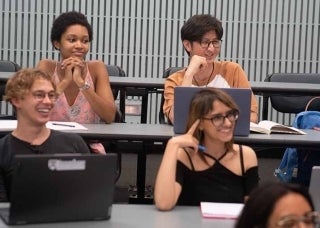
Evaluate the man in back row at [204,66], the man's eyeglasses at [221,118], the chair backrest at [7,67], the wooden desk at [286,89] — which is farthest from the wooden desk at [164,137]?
the chair backrest at [7,67]

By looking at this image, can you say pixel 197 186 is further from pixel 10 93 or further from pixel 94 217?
pixel 10 93

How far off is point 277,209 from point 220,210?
3.25 ft

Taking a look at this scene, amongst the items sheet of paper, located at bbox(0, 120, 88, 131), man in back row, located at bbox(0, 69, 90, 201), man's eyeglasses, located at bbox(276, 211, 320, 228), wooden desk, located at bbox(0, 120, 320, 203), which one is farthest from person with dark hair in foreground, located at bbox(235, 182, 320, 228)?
sheet of paper, located at bbox(0, 120, 88, 131)

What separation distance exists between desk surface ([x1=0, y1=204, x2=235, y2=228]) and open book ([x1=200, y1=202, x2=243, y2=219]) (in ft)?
0.08

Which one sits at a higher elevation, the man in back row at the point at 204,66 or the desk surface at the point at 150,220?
the man in back row at the point at 204,66

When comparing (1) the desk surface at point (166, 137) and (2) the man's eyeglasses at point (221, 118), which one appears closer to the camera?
(2) the man's eyeglasses at point (221, 118)

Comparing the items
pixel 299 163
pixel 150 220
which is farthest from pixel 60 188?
pixel 299 163

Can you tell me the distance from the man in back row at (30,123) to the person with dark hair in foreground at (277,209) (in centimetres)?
150

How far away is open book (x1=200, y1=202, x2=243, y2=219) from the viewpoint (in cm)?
251

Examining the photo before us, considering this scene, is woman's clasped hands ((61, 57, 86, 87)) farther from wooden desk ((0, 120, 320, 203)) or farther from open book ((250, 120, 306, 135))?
open book ((250, 120, 306, 135))

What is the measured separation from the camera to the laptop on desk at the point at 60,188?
2242mm

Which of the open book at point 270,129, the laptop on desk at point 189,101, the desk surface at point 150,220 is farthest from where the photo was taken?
the open book at point 270,129

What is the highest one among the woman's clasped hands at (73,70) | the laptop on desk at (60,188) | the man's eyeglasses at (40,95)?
the woman's clasped hands at (73,70)

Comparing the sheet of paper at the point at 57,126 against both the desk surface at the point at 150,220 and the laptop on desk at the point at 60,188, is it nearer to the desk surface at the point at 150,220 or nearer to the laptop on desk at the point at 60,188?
the desk surface at the point at 150,220
